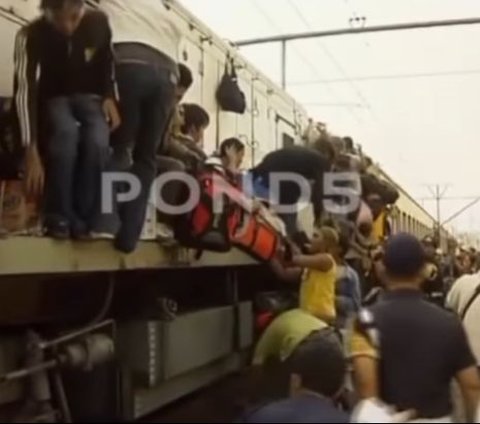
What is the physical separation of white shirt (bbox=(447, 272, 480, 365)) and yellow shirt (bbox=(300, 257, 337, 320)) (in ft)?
3.20

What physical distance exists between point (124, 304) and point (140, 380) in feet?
2.99

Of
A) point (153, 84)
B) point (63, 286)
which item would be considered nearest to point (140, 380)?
point (63, 286)

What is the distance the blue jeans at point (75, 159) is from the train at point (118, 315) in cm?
18

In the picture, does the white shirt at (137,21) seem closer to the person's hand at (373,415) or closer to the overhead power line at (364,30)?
the person's hand at (373,415)

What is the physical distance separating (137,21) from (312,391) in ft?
10.2

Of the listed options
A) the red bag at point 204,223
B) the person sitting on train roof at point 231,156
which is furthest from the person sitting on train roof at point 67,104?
the person sitting on train roof at point 231,156

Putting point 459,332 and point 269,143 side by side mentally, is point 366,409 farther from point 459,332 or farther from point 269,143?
point 269,143

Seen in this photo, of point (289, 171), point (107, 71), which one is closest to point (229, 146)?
point (289, 171)

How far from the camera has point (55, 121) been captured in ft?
17.7

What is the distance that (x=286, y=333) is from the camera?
7.08 meters

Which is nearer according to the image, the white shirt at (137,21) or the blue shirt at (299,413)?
the blue shirt at (299,413)

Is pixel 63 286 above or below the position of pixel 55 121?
below

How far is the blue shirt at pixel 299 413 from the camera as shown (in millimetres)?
3553

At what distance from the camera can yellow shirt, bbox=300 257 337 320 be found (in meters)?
8.07
